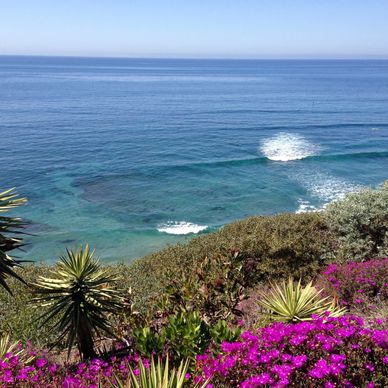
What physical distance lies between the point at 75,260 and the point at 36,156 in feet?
117

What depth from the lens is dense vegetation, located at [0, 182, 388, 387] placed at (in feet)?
18.9

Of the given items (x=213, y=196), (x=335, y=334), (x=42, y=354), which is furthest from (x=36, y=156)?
(x=335, y=334)

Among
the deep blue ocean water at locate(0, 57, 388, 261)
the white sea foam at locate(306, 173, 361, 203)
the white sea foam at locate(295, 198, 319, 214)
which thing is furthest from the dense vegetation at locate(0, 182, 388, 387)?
the white sea foam at locate(306, 173, 361, 203)

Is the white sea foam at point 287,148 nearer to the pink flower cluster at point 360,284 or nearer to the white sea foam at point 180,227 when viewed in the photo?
the white sea foam at point 180,227

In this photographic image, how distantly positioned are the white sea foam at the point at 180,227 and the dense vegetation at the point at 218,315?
400 inches

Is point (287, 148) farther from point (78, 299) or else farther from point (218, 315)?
point (78, 299)

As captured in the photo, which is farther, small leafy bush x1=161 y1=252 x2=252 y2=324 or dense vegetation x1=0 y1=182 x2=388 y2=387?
small leafy bush x1=161 y1=252 x2=252 y2=324

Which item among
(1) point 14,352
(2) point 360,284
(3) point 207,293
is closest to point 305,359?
(3) point 207,293

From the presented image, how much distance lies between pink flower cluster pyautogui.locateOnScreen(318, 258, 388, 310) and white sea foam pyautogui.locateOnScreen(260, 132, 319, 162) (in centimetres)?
3159

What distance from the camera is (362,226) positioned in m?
15.6

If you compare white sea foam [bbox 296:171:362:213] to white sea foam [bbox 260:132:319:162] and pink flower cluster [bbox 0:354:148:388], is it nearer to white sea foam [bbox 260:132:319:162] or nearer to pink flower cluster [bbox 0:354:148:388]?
white sea foam [bbox 260:132:319:162]

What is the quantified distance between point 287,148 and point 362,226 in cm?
3177

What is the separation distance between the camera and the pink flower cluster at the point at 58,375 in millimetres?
6363

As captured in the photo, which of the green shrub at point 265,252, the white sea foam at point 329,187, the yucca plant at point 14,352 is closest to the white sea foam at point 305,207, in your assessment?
the white sea foam at point 329,187
